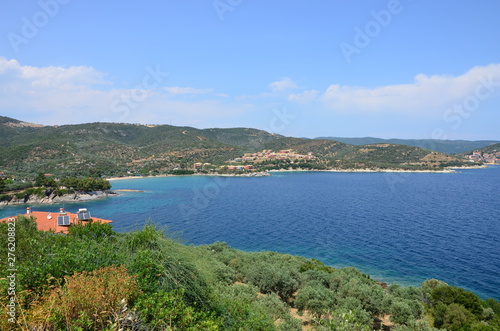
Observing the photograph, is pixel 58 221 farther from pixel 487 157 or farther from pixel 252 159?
pixel 487 157

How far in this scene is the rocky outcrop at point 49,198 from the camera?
166 feet

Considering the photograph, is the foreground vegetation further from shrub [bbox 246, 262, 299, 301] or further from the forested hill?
the forested hill

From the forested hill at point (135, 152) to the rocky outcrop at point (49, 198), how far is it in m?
21.4

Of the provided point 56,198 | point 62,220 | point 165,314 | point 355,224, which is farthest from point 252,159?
point 165,314

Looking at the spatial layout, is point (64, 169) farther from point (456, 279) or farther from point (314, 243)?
point (456, 279)

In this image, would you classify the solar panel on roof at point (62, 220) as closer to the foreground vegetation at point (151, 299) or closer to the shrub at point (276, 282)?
the foreground vegetation at point (151, 299)

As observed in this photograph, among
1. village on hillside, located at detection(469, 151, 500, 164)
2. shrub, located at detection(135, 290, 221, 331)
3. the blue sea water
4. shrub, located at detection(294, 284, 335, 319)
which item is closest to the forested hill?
the blue sea water

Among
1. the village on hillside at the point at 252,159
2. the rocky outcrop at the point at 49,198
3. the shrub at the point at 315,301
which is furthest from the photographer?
the village on hillside at the point at 252,159

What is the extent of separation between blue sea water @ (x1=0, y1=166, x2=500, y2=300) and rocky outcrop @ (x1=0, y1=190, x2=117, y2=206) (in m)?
4.20

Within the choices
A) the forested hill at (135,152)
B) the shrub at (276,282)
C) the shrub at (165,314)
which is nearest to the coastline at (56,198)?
the forested hill at (135,152)

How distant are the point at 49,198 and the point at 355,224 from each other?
53857 mm

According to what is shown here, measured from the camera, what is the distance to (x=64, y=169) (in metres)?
77.8

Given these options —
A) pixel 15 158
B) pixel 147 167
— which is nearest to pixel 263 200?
pixel 147 167

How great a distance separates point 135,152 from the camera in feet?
358
